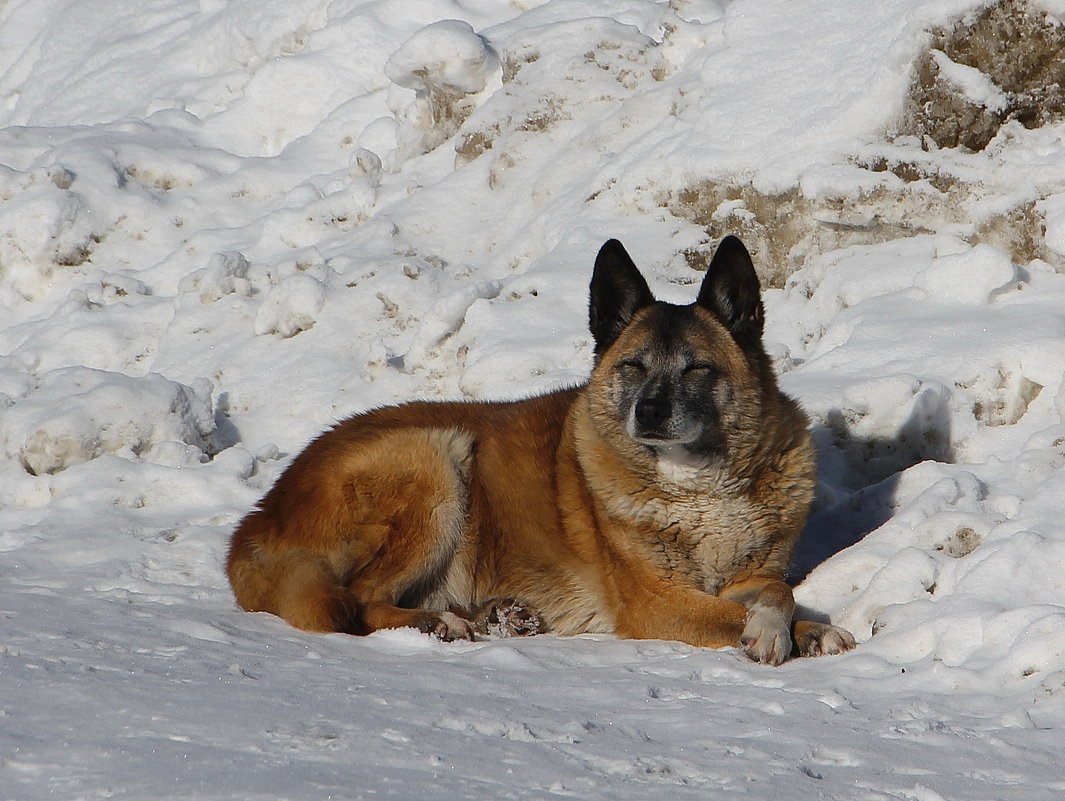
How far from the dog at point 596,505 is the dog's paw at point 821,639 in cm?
33

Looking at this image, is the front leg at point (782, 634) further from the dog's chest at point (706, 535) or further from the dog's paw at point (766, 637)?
the dog's chest at point (706, 535)

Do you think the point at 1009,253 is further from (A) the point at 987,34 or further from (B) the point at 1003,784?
(B) the point at 1003,784

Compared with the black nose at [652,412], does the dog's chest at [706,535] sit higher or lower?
lower

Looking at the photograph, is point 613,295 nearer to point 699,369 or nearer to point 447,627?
point 699,369

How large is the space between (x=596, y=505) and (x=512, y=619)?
66 centimetres

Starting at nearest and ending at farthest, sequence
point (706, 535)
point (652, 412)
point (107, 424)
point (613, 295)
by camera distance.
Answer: point (652, 412), point (706, 535), point (613, 295), point (107, 424)

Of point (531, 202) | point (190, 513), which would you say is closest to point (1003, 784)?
point (190, 513)

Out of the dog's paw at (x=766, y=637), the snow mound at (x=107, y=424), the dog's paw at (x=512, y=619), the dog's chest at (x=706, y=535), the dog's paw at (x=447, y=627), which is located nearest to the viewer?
the dog's paw at (x=766, y=637)

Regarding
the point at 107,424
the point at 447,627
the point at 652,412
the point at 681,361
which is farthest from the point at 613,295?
the point at 107,424

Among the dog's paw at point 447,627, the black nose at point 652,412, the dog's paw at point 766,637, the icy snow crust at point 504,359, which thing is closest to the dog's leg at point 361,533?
the dog's paw at point 447,627

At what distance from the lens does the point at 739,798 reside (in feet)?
9.23

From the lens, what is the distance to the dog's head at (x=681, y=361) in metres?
5.05

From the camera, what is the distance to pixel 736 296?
17.5 feet

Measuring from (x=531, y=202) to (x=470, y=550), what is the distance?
4.31 m
